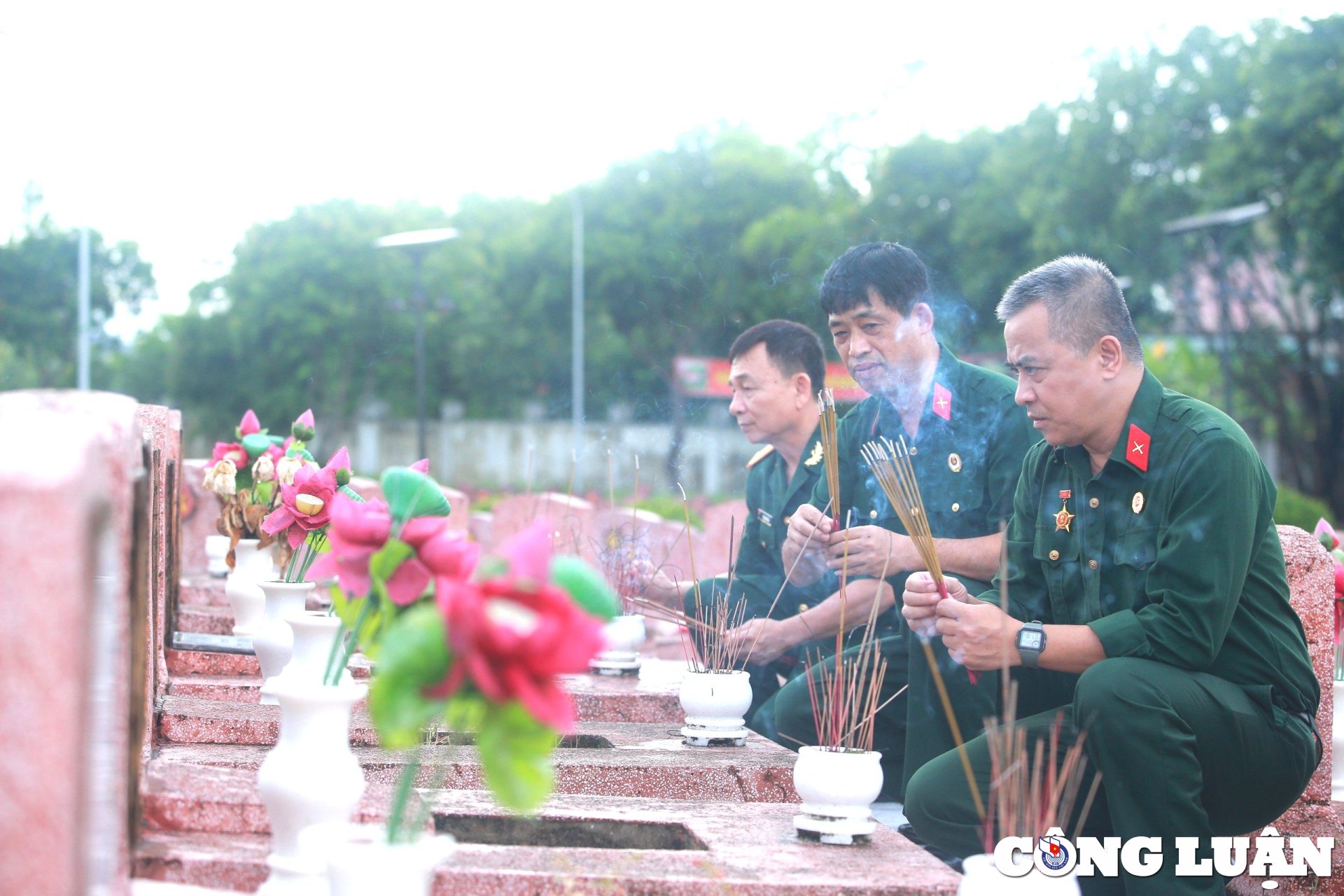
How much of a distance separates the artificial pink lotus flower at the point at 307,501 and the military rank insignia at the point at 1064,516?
167cm

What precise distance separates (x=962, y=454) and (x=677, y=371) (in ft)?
48.6

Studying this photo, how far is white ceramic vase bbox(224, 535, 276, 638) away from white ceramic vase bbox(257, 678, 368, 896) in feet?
6.53

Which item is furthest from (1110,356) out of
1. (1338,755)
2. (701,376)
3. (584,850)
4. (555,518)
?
(701,376)

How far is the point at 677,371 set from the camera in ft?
60.8

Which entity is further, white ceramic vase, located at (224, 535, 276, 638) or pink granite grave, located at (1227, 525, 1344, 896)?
white ceramic vase, located at (224, 535, 276, 638)

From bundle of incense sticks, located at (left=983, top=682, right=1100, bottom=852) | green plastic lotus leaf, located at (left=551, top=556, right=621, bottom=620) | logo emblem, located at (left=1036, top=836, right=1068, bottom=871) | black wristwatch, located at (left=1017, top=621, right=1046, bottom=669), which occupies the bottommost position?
logo emblem, located at (left=1036, top=836, right=1068, bottom=871)

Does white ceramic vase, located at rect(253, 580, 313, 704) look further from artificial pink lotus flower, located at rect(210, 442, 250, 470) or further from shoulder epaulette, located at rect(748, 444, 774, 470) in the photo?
shoulder epaulette, located at rect(748, 444, 774, 470)

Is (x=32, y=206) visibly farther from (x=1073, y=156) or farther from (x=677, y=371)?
(x=1073, y=156)

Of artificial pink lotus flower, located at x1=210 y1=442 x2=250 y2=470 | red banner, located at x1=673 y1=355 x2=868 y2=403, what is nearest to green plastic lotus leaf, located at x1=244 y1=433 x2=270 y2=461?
artificial pink lotus flower, located at x1=210 y1=442 x2=250 y2=470

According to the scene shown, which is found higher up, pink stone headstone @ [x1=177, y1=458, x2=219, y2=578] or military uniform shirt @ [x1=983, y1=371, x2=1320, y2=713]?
military uniform shirt @ [x1=983, y1=371, x2=1320, y2=713]

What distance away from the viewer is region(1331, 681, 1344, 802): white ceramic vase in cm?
341

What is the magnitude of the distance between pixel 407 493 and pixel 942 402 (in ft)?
7.73

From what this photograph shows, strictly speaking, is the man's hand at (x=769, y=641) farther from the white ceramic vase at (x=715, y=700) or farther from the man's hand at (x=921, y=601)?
the man's hand at (x=921, y=601)

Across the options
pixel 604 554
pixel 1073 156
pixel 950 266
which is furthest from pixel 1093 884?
pixel 950 266
